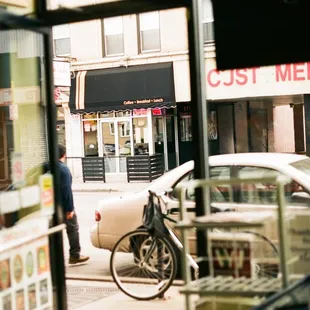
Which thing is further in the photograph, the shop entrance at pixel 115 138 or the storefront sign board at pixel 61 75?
the shop entrance at pixel 115 138

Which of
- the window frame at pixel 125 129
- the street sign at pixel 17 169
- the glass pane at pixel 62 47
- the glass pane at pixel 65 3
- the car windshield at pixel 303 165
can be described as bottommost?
the car windshield at pixel 303 165

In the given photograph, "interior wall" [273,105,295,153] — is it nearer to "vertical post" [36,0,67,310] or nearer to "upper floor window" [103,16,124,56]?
"upper floor window" [103,16,124,56]

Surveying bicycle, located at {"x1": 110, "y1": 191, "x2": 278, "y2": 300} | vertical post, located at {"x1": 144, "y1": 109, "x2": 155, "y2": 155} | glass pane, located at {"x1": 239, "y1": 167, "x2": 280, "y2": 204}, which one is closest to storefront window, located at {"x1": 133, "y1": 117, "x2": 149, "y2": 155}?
vertical post, located at {"x1": 144, "y1": 109, "x2": 155, "y2": 155}

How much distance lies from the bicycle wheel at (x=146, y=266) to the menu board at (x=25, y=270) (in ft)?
6.36

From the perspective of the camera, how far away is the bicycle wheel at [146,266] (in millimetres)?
6348

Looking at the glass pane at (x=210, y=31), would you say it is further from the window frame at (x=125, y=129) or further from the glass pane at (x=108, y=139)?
the glass pane at (x=108, y=139)

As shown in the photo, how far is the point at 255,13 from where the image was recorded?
3.91 metres

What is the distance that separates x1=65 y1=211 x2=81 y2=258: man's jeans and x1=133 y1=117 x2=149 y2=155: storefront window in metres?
13.1

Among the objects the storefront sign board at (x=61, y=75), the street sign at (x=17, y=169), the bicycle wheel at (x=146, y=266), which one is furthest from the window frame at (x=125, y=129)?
the street sign at (x=17, y=169)

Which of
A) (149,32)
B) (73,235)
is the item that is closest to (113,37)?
(149,32)

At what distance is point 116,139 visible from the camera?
22.0 m

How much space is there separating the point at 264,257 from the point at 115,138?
18.4 m

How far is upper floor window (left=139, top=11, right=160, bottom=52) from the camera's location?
20.2 meters

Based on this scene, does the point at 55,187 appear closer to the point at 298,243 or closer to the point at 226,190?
the point at 298,243
